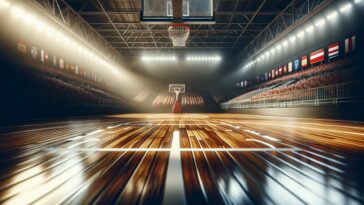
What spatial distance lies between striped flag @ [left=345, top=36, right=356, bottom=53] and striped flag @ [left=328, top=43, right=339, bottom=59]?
458mm

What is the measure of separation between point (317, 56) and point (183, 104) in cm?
1215

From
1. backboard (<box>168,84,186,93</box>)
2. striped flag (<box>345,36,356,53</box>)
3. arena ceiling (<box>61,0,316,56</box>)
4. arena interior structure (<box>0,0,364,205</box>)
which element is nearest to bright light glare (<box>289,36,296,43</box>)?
arena interior structure (<box>0,0,364,205</box>)

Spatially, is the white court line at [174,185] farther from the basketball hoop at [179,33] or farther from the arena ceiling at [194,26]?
the arena ceiling at [194,26]

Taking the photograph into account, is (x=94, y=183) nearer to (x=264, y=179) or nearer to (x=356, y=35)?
(x=264, y=179)

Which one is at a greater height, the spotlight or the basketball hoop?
the spotlight

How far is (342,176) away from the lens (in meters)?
1.05

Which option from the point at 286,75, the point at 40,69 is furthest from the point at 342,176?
the point at 286,75

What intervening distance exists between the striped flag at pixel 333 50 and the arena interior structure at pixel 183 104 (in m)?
0.05

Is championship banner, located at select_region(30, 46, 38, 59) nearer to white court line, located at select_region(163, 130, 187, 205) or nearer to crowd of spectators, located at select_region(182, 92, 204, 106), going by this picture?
white court line, located at select_region(163, 130, 187, 205)

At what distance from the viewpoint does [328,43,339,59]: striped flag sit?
845cm

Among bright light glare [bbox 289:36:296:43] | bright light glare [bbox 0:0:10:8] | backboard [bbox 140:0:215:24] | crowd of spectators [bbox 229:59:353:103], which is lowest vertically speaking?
crowd of spectators [bbox 229:59:353:103]

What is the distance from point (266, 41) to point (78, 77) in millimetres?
13720

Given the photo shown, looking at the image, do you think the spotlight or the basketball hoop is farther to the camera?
the spotlight

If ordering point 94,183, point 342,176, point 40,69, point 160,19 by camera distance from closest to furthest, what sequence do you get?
point 94,183, point 342,176, point 160,19, point 40,69
